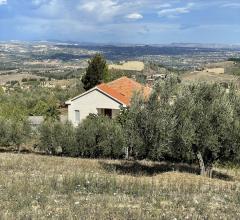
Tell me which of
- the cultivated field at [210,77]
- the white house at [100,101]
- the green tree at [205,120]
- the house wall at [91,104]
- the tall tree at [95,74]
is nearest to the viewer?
the green tree at [205,120]

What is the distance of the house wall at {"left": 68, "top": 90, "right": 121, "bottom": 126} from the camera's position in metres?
50.5

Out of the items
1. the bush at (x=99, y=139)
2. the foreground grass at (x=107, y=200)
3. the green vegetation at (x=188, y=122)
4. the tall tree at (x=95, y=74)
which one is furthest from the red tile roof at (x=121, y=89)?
the foreground grass at (x=107, y=200)

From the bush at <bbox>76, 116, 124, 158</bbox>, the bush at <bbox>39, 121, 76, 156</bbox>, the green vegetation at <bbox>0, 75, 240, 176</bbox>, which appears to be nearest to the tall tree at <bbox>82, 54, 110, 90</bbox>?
the bush at <bbox>39, 121, 76, 156</bbox>

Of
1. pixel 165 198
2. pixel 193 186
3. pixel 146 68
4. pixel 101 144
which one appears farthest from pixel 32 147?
pixel 146 68

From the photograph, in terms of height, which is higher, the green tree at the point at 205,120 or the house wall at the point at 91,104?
the green tree at the point at 205,120

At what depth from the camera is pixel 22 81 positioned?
150m

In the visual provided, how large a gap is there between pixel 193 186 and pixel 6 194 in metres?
6.24

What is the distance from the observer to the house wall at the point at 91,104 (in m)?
50.5

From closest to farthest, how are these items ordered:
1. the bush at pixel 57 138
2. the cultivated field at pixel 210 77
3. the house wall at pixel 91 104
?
the cultivated field at pixel 210 77
the bush at pixel 57 138
the house wall at pixel 91 104

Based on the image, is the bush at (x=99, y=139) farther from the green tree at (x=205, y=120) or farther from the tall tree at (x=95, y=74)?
the tall tree at (x=95, y=74)

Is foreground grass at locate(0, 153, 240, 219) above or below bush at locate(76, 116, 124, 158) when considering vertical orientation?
above

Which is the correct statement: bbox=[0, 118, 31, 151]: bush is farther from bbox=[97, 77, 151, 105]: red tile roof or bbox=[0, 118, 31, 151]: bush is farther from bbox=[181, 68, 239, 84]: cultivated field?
bbox=[97, 77, 151, 105]: red tile roof

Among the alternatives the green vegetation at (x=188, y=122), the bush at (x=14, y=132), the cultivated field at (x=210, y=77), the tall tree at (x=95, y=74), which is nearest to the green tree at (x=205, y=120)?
the green vegetation at (x=188, y=122)

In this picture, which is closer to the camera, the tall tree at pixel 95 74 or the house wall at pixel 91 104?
the house wall at pixel 91 104
